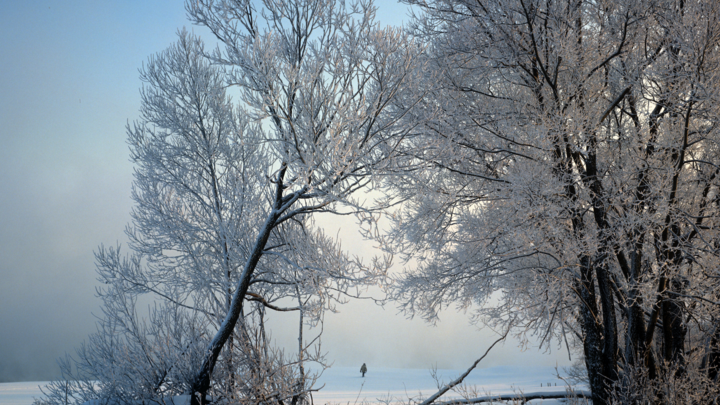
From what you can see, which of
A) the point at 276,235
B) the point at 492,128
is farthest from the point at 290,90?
the point at 492,128

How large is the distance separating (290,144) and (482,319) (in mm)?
4980

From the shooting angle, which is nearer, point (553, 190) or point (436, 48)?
point (553, 190)

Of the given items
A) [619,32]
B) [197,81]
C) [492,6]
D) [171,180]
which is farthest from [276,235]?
[619,32]

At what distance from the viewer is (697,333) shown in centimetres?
923

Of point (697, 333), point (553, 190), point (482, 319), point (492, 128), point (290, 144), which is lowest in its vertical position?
point (697, 333)

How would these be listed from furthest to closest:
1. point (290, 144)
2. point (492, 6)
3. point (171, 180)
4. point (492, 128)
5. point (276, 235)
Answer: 1. point (171, 180)
2. point (276, 235)
3. point (492, 128)
4. point (492, 6)
5. point (290, 144)

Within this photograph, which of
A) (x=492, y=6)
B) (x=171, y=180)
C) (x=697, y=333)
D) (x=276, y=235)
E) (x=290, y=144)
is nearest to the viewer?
(x=290, y=144)

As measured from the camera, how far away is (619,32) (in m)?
5.63

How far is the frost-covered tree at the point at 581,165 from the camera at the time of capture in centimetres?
516

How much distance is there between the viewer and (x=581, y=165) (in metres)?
5.96

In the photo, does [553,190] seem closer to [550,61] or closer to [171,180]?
[550,61]

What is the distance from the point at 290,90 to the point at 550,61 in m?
3.33

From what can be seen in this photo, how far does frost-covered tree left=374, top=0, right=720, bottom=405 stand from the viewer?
516cm

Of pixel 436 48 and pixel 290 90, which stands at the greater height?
pixel 436 48
